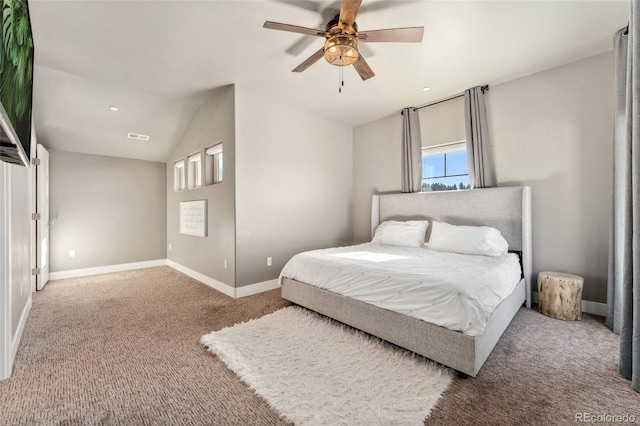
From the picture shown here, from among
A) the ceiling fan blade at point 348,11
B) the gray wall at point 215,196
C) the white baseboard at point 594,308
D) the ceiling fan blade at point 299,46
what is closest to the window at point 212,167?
the gray wall at point 215,196

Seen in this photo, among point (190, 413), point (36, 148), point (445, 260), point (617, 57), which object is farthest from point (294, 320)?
point (36, 148)

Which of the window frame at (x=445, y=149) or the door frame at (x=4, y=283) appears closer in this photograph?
the door frame at (x=4, y=283)

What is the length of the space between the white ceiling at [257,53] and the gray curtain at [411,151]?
9.0 inches

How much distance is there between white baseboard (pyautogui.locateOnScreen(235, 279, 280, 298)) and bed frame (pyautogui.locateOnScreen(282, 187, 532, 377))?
2.37ft

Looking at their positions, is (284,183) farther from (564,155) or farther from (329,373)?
(564,155)

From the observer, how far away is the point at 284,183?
4000 millimetres

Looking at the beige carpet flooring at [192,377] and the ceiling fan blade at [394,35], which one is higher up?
the ceiling fan blade at [394,35]

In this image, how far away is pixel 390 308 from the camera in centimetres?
209

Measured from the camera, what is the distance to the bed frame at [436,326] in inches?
69.7

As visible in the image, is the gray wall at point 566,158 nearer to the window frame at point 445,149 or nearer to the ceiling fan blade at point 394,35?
the window frame at point 445,149

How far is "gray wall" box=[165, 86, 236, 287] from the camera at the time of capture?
3.54 meters

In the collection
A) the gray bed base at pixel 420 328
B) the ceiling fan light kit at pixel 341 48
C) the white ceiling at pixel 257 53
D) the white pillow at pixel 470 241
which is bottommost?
the gray bed base at pixel 420 328

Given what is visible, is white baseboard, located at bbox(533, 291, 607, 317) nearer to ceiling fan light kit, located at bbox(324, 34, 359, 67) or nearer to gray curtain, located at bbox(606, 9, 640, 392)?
gray curtain, located at bbox(606, 9, 640, 392)

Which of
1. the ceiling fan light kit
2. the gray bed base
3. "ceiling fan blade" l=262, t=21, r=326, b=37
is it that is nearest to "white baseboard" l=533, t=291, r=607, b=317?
the gray bed base
